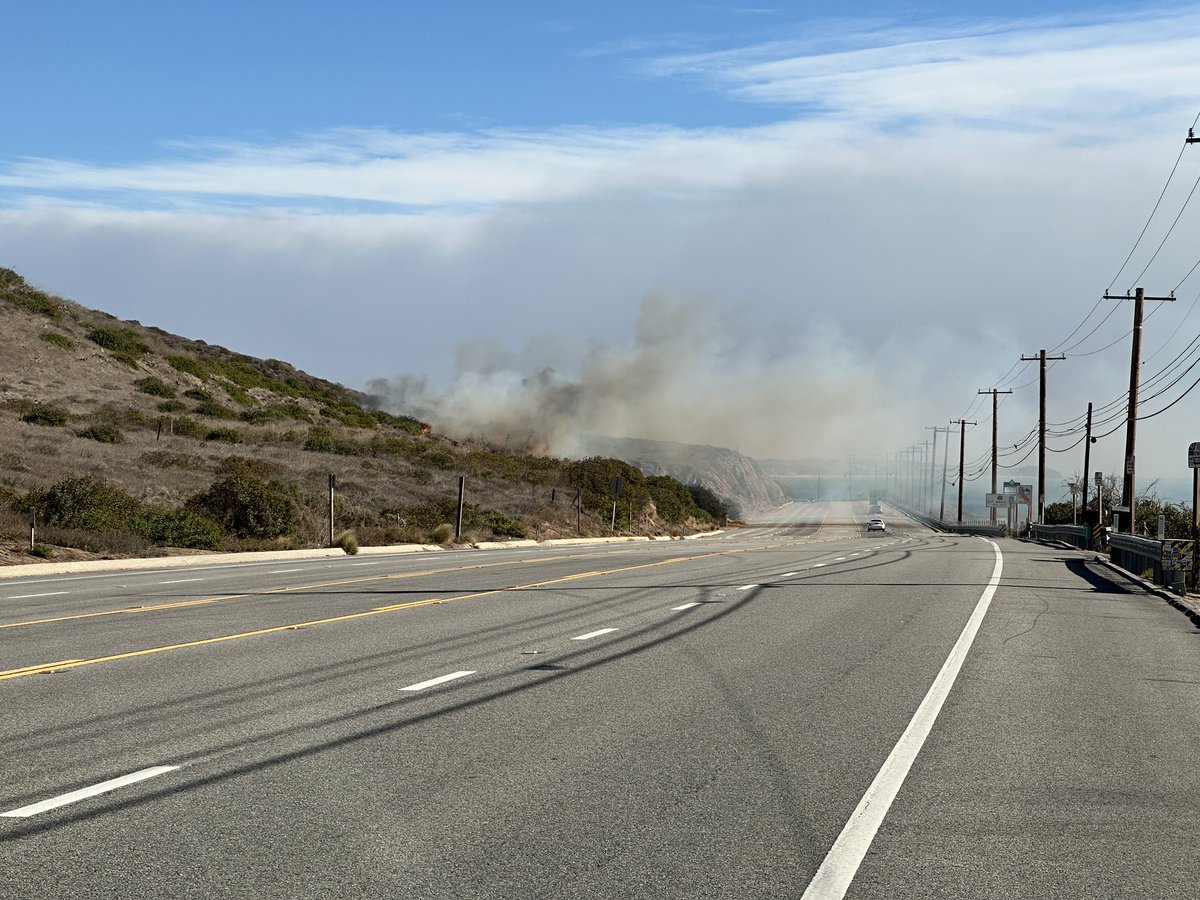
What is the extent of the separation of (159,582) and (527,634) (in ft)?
37.4

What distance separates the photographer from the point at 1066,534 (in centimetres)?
5953

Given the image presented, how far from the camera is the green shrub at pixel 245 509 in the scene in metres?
40.0

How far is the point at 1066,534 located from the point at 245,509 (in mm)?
36636

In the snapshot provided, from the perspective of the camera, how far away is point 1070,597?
22234mm

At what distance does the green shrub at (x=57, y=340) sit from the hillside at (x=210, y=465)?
13 cm

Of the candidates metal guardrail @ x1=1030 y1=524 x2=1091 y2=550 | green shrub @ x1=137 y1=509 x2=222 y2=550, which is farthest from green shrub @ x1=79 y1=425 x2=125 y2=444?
metal guardrail @ x1=1030 y1=524 x2=1091 y2=550

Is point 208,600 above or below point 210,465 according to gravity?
below

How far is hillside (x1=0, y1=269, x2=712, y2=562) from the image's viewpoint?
35969mm

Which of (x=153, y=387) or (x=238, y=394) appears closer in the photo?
(x=153, y=387)

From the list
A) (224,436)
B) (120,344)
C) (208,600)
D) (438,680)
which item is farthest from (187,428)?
(438,680)

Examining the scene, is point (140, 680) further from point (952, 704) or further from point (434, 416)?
point (434, 416)

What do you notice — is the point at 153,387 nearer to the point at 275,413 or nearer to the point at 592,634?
the point at 275,413

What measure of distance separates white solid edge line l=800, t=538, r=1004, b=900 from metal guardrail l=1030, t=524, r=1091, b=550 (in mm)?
43090

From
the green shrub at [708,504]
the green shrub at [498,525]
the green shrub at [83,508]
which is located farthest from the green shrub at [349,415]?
the green shrub at [83,508]
